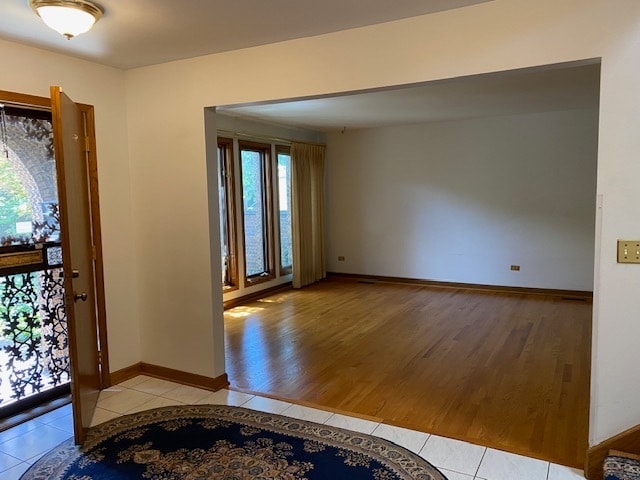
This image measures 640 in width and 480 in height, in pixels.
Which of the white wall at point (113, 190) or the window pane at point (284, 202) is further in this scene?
the window pane at point (284, 202)

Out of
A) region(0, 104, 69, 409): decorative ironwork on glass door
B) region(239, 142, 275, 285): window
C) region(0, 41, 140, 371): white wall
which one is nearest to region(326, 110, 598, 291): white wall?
region(239, 142, 275, 285): window

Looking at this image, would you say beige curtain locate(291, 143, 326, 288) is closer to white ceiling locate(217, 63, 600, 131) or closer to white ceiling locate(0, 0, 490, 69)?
white ceiling locate(217, 63, 600, 131)

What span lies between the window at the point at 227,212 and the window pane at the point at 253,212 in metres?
0.28

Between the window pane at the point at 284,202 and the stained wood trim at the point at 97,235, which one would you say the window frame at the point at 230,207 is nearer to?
the window pane at the point at 284,202

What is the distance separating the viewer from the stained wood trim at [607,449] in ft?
7.43

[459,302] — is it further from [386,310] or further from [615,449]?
[615,449]

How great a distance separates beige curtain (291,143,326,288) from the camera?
23.5ft

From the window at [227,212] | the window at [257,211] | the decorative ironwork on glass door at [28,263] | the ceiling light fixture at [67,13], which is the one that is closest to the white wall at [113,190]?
the decorative ironwork on glass door at [28,263]

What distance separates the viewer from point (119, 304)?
12.1 ft

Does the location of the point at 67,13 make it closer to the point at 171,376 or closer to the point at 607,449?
the point at 171,376

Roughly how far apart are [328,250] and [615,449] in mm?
6173

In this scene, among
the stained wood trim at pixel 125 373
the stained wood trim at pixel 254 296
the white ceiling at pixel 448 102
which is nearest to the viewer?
the stained wood trim at pixel 125 373

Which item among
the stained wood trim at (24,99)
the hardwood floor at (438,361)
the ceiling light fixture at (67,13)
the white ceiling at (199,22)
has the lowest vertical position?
the hardwood floor at (438,361)

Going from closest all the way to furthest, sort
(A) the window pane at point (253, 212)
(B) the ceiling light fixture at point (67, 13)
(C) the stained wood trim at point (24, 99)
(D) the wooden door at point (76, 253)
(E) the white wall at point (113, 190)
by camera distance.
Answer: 1. (B) the ceiling light fixture at point (67, 13)
2. (D) the wooden door at point (76, 253)
3. (C) the stained wood trim at point (24, 99)
4. (E) the white wall at point (113, 190)
5. (A) the window pane at point (253, 212)
